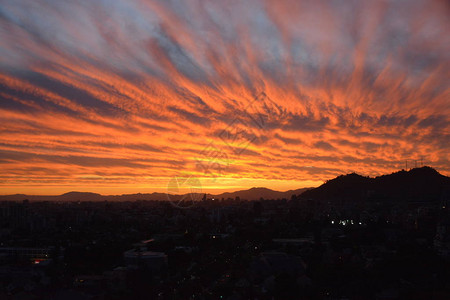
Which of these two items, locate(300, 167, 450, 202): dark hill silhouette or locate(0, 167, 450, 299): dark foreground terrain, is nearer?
locate(0, 167, 450, 299): dark foreground terrain

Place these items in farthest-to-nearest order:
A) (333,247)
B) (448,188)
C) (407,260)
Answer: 1. (448,188)
2. (333,247)
3. (407,260)

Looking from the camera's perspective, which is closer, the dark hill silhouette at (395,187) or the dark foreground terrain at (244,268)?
the dark foreground terrain at (244,268)

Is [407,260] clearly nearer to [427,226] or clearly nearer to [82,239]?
[427,226]

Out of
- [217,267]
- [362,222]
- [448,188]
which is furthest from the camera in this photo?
[448,188]

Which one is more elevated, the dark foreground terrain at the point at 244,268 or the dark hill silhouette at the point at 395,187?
the dark hill silhouette at the point at 395,187

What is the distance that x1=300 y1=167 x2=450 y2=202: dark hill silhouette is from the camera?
29766 millimetres

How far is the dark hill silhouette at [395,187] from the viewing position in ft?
97.7

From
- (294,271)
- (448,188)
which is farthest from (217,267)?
(448,188)

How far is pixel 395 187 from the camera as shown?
34.1 metres

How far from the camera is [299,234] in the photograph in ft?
53.3

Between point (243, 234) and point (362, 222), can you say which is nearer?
point (243, 234)

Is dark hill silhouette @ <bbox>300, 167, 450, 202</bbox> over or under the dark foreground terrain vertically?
over

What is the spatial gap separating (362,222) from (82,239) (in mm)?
13445

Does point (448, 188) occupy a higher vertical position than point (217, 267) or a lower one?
higher
